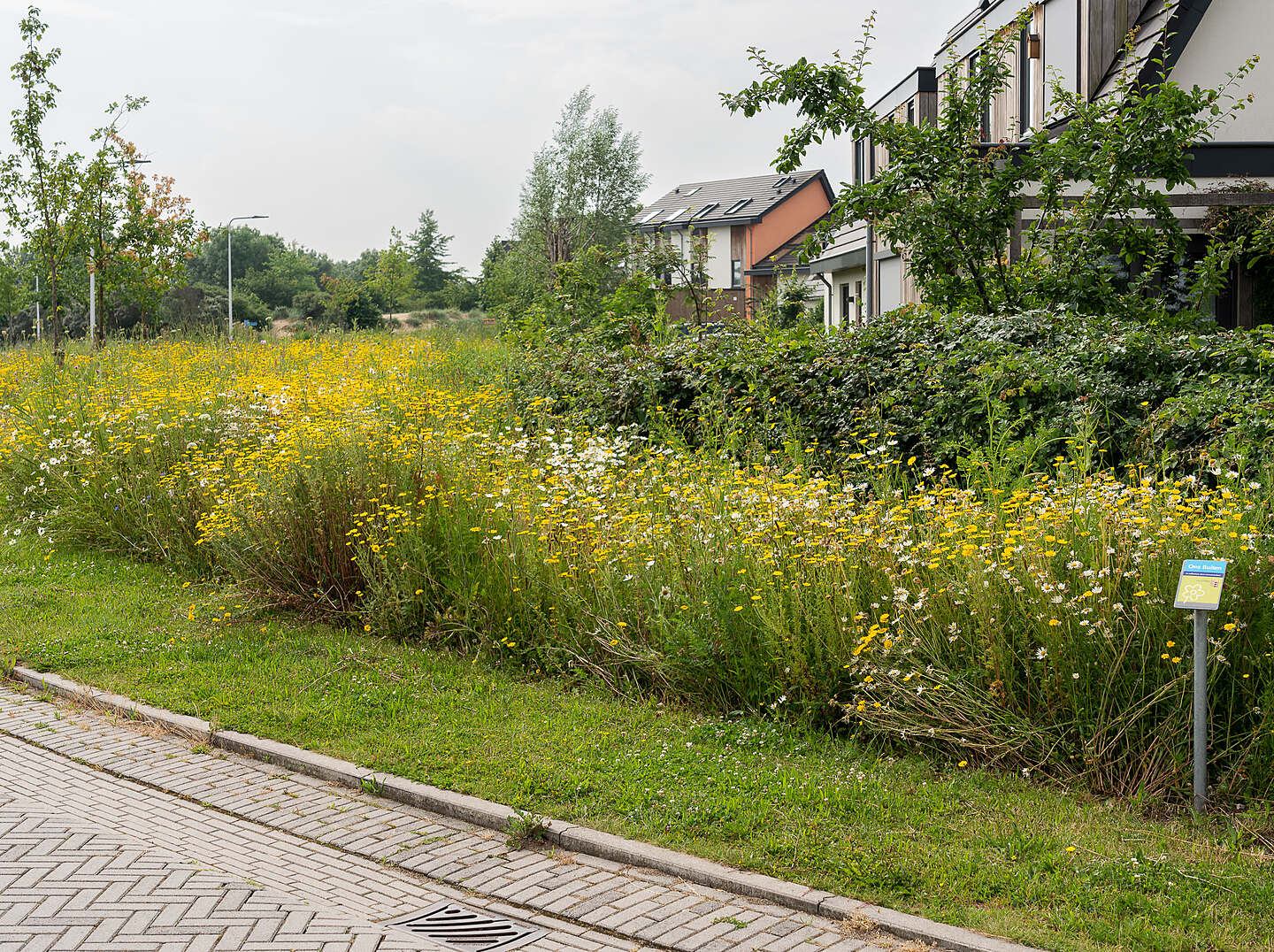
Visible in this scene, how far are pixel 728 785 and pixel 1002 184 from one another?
7471mm

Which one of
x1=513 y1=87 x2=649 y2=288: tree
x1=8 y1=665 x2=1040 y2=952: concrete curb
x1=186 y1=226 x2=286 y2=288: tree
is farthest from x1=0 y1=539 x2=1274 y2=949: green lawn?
x1=186 y1=226 x2=286 y2=288: tree

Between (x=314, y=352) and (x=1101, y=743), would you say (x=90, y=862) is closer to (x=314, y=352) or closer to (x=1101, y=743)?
(x=1101, y=743)

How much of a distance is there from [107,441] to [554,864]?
8855 mm

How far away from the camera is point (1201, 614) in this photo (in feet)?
14.4

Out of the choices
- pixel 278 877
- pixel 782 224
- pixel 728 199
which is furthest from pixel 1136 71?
pixel 728 199

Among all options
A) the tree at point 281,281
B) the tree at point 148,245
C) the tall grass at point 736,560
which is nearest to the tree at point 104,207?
the tree at point 148,245

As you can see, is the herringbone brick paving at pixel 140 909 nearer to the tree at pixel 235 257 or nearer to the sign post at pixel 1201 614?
the sign post at pixel 1201 614

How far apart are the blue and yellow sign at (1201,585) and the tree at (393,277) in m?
61.7

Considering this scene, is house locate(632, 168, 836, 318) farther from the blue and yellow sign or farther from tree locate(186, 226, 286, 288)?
the blue and yellow sign

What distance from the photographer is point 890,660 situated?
5.53m

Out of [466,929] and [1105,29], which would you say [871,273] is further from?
[466,929]

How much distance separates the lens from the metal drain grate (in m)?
4.04

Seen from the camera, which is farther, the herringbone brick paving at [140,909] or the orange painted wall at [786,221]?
the orange painted wall at [786,221]

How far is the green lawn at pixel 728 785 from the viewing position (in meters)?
3.99
